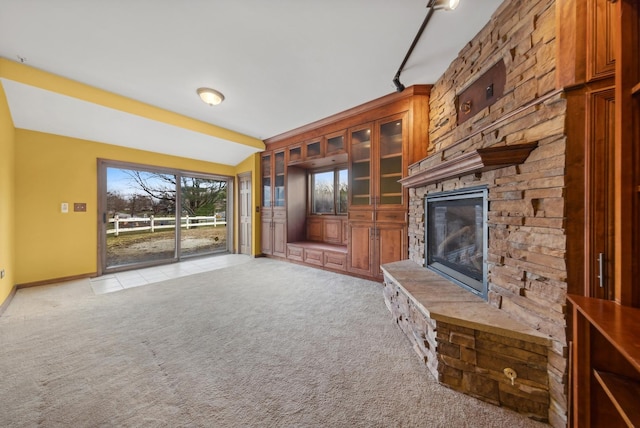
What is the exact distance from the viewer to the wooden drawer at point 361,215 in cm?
348

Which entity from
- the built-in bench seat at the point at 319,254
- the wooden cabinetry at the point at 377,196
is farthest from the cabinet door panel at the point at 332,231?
the wooden cabinetry at the point at 377,196

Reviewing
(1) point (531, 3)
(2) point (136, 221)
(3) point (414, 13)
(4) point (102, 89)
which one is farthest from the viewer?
(2) point (136, 221)

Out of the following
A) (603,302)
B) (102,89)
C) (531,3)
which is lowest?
(603,302)

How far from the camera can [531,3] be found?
1467mm

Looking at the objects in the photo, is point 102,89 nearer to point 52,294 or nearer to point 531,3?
point 52,294

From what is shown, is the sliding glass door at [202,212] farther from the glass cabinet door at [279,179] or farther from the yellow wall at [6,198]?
the yellow wall at [6,198]

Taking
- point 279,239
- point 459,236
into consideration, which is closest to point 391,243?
point 459,236

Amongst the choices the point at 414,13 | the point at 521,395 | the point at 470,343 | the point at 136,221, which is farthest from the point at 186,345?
the point at 136,221

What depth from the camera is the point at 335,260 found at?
13.0 ft

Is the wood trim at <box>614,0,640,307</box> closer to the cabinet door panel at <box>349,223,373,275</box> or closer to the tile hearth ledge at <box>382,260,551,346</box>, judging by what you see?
the tile hearth ledge at <box>382,260,551,346</box>

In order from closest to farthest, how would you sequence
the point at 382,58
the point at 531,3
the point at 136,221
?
the point at 531,3 < the point at 382,58 < the point at 136,221

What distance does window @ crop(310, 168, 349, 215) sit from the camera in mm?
4492

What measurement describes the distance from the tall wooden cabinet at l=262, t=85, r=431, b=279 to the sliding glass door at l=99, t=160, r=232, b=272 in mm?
2704

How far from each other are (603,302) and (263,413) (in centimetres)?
174
